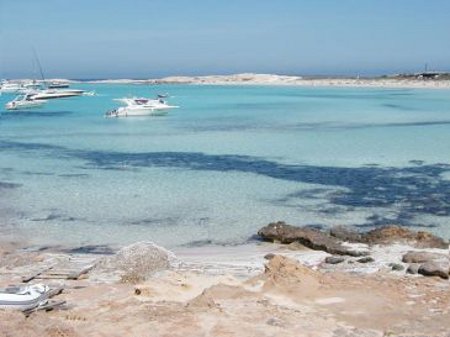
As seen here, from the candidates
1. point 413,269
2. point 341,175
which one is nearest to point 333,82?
point 341,175

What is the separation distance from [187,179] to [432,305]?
576 inches

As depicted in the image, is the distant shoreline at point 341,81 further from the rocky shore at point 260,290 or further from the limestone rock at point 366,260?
the limestone rock at point 366,260

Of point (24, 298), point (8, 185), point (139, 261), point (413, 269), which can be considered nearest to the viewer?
point (24, 298)

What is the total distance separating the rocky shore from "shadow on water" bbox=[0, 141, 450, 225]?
3.91m

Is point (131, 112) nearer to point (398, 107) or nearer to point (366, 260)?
point (398, 107)

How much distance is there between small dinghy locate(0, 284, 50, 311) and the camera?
9941mm

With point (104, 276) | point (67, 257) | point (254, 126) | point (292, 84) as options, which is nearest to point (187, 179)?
point (67, 257)

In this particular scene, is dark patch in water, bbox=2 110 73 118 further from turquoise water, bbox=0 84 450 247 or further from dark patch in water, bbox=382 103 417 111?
dark patch in water, bbox=382 103 417 111

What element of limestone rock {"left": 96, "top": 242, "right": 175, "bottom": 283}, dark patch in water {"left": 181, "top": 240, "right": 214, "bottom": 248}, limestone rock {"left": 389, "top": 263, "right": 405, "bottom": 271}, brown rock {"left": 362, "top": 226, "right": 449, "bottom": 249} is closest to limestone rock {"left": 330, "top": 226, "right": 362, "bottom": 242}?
brown rock {"left": 362, "top": 226, "right": 449, "bottom": 249}

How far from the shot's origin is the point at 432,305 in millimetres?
10445

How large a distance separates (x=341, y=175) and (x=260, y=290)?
1358 centimetres

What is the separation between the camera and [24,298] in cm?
1003

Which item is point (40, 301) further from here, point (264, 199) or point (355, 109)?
point (355, 109)

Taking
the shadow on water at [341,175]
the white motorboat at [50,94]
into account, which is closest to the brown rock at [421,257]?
the shadow on water at [341,175]
